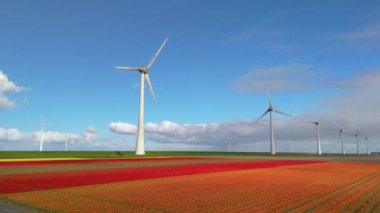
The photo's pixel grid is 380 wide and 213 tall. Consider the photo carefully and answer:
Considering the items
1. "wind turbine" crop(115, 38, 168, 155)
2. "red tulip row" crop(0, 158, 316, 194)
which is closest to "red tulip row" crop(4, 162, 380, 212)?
"red tulip row" crop(0, 158, 316, 194)

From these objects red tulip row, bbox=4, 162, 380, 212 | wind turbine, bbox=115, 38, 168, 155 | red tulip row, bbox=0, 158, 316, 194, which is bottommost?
red tulip row, bbox=4, 162, 380, 212

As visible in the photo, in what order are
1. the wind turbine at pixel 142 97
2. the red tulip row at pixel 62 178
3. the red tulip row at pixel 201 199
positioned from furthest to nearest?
the wind turbine at pixel 142 97 < the red tulip row at pixel 62 178 < the red tulip row at pixel 201 199

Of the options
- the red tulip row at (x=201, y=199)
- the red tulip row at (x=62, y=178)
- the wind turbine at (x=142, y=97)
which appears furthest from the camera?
the wind turbine at (x=142, y=97)

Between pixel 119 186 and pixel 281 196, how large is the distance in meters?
12.3

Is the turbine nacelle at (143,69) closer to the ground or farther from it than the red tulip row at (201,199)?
farther from it

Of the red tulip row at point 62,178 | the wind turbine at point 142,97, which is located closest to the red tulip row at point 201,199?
the red tulip row at point 62,178

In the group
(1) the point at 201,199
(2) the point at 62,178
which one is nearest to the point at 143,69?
(2) the point at 62,178

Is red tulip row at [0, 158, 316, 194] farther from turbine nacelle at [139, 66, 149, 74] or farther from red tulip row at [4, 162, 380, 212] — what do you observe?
turbine nacelle at [139, 66, 149, 74]

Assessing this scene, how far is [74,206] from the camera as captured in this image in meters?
17.6

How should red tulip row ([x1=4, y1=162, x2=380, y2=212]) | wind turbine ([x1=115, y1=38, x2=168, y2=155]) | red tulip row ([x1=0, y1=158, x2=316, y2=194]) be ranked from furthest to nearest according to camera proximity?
1. wind turbine ([x1=115, y1=38, x2=168, y2=155])
2. red tulip row ([x1=0, y1=158, x2=316, y2=194])
3. red tulip row ([x1=4, y1=162, x2=380, y2=212])

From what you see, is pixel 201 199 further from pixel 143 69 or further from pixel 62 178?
pixel 143 69

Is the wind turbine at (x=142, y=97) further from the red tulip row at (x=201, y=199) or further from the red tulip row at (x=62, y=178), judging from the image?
the red tulip row at (x=201, y=199)

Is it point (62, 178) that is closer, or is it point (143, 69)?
point (62, 178)

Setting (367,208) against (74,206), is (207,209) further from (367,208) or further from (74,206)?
(367,208)
